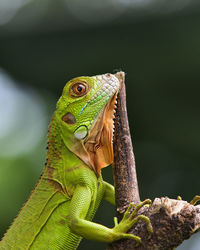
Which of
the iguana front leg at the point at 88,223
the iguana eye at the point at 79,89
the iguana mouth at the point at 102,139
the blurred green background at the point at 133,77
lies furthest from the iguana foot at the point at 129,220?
the blurred green background at the point at 133,77

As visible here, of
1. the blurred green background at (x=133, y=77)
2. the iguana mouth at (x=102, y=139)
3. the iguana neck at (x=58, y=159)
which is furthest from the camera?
the blurred green background at (x=133, y=77)

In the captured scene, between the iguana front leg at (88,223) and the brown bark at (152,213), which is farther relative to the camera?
the iguana front leg at (88,223)

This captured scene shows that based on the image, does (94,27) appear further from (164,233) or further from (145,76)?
(164,233)

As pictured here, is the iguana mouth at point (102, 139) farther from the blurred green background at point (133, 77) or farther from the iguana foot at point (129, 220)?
the blurred green background at point (133, 77)

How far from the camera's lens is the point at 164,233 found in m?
2.43

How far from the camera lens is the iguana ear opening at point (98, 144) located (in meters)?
3.15

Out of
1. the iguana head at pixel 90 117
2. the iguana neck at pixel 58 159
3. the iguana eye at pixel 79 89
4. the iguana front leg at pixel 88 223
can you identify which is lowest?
the iguana front leg at pixel 88 223

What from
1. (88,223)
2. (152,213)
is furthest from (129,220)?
(88,223)

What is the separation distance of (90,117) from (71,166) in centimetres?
41

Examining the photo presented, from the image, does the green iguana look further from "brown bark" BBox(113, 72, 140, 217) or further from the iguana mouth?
"brown bark" BBox(113, 72, 140, 217)

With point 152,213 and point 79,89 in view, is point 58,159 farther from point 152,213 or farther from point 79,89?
point 152,213

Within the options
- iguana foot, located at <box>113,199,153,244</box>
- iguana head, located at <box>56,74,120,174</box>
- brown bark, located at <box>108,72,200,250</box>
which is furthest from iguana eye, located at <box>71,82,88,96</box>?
iguana foot, located at <box>113,199,153,244</box>

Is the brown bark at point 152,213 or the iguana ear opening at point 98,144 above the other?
the iguana ear opening at point 98,144

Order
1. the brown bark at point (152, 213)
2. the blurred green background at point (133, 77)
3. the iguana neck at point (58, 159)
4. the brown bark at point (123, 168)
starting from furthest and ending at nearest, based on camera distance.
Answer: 1. the blurred green background at point (133, 77)
2. the iguana neck at point (58, 159)
3. the brown bark at point (123, 168)
4. the brown bark at point (152, 213)
